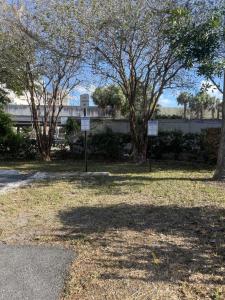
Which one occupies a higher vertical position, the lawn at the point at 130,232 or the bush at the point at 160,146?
the bush at the point at 160,146

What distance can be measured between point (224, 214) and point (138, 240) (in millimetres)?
2102

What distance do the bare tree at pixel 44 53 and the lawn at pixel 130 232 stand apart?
6.88m

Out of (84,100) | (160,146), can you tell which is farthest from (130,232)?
(160,146)

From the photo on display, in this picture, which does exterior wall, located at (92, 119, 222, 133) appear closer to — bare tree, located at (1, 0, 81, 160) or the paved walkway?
bare tree, located at (1, 0, 81, 160)

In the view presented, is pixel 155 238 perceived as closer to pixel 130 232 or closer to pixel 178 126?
pixel 130 232

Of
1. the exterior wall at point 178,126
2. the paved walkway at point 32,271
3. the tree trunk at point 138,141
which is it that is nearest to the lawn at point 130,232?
the paved walkway at point 32,271

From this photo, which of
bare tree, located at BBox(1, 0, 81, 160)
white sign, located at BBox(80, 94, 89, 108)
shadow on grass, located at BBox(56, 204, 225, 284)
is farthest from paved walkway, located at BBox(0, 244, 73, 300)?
bare tree, located at BBox(1, 0, 81, 160)

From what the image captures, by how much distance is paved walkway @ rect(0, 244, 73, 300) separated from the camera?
14.2ft

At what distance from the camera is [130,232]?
257 inches

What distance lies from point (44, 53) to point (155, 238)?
13.2 metres

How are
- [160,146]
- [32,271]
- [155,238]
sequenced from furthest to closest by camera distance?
[160,146] < [155,238] < [32,271]

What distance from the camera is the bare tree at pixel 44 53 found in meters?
16.5

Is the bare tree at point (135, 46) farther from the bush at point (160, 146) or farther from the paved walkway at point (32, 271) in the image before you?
the paved walkway at point (32, 271)

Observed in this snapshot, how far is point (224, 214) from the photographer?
7602mm
